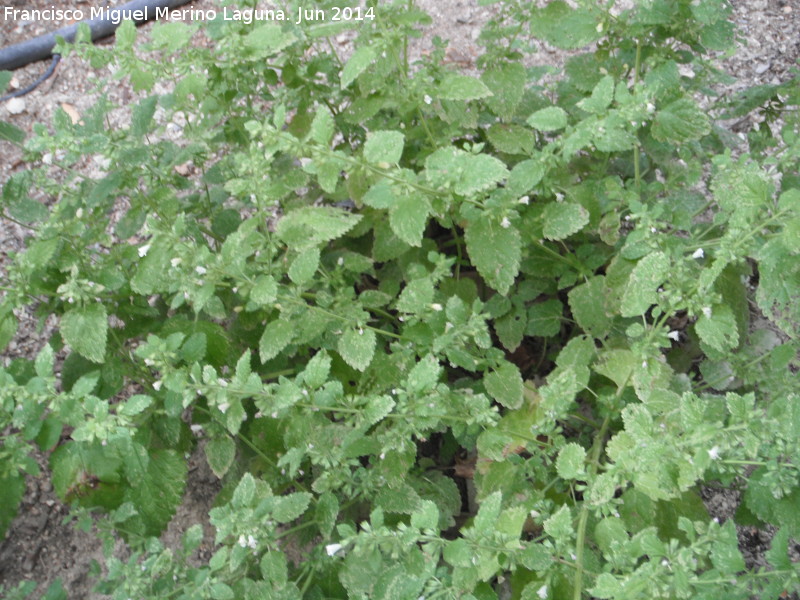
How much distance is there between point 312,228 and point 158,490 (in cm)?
91

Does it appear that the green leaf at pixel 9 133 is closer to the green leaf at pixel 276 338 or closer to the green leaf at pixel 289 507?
the green leaf at pixel 276 338

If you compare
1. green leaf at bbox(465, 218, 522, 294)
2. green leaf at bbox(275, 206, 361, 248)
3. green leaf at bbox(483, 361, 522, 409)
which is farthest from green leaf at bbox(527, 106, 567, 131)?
green leaf at bbox(483, 361, 522, 409)

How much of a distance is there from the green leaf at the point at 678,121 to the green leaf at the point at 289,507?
4.84 ft

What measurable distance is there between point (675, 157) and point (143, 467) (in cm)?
209

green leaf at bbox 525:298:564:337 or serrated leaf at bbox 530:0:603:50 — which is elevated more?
serrated leaf at bbox 530:0:603:50

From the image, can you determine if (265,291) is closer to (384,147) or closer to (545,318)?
(384,147)

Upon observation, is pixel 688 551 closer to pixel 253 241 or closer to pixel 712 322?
A: pixel 712 322

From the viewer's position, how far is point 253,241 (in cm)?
203

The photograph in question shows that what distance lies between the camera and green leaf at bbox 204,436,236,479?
2.26 meters

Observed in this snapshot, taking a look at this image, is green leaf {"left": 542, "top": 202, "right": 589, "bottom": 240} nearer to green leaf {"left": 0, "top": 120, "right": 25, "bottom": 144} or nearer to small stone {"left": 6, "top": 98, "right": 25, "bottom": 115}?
green leaf {"left": 0, "top": 120, "right": 25, "bottom": 144}

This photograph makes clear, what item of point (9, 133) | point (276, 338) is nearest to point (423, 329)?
point (276, 338)

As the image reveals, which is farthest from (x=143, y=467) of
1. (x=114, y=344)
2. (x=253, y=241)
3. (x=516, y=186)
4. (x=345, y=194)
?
(x=516, y=186)

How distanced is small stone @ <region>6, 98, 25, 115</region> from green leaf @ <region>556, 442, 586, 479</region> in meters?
3.59

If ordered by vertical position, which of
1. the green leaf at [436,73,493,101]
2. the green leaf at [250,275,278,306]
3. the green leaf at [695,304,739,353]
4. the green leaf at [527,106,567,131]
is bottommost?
the green leaf at [695,304,739,353]
